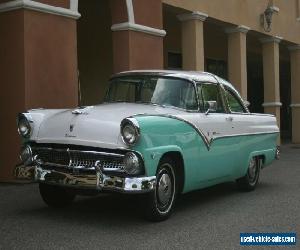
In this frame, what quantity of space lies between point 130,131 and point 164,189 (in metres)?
0.90

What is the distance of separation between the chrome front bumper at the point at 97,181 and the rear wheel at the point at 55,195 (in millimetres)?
649

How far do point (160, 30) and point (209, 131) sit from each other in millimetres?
5385

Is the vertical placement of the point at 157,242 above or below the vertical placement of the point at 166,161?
below

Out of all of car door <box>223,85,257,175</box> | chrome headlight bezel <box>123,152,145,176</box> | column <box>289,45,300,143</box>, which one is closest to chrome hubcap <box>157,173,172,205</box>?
chrome headlight bezel <box>123,152,145,176</box>

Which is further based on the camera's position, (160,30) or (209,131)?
(160,30)

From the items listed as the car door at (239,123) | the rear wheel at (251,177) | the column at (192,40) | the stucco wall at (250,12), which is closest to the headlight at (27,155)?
the car door at (239,123)

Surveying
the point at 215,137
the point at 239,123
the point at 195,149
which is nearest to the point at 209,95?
the point at 215,137

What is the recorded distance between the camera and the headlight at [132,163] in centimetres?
571

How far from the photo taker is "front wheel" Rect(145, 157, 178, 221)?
19.9 ft

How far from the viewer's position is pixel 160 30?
12.0 meters

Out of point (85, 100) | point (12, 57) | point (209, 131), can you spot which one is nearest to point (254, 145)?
point (209, 131)

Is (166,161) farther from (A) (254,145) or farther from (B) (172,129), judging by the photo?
(A) (254,145)

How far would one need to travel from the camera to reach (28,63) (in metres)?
8.84

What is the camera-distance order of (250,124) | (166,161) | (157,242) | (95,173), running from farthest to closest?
(250,124) → (166,161) → (95,173) → (157,242)
